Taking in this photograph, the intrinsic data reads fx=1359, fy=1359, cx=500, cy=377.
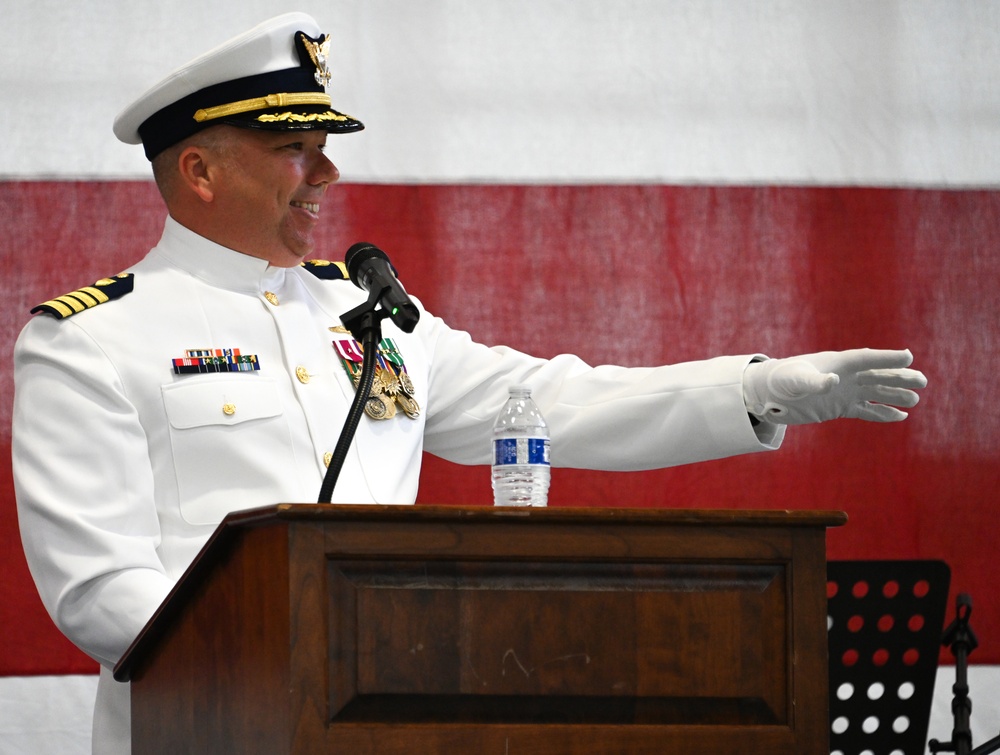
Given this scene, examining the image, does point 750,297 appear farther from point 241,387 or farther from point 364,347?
point 364,347

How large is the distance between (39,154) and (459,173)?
0.88 m

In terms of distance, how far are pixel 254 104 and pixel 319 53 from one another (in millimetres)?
156

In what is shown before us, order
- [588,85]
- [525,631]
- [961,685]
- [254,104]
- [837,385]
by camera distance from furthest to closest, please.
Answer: [588,85] < [961,685] < [254,104] < [837,385] < [525,631]

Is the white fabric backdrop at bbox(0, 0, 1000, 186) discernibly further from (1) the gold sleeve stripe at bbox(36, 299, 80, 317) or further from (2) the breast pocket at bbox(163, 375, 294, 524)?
(2) the breast pocket at bbox(163, 375, 294, 524)

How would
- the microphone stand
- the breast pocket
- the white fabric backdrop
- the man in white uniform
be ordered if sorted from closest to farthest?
the microphone stand < the man in white uniform < the breast pocket < the white fabric backdrop

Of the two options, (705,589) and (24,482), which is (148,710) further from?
(705,589)

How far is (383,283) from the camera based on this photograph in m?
1.57

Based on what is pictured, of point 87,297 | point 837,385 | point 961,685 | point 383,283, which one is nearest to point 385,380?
point 87,297

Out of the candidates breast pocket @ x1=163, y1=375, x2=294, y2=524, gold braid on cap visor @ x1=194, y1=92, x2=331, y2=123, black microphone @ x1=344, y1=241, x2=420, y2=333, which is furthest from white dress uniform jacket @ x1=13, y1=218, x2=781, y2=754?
black microphone @ x1=344, y1=241, x2=420, y2=333

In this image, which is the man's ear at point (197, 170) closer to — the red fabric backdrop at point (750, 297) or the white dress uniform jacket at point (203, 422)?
the white dress uniform jacket at point (203, 422)

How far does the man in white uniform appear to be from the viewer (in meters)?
1.78

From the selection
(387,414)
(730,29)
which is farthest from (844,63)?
(387,414)

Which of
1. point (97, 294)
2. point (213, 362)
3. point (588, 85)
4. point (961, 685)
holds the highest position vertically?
point (588, 85)

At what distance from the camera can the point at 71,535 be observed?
175 centimetres
